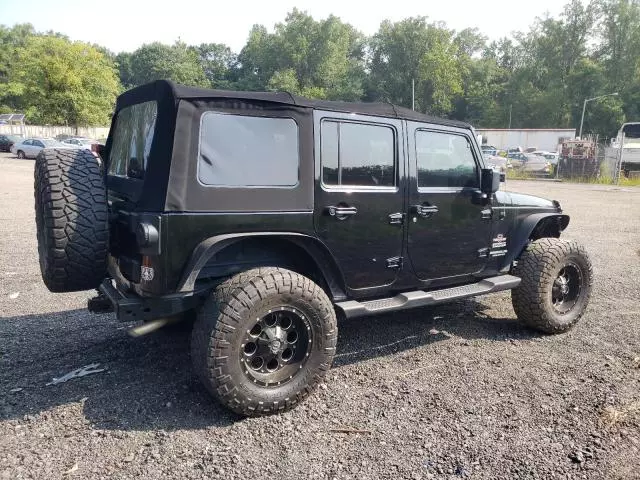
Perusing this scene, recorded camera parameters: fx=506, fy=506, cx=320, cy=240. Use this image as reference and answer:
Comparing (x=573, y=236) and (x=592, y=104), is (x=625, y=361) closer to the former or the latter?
(x=573, y=236)

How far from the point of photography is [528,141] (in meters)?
42.6

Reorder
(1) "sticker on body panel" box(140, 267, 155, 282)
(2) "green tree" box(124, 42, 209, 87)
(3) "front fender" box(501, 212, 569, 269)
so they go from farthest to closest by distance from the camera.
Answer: (2) "green tree" box(124, 42, 209, 87) → (3) "front fender" box(501, 212, 569, 269) → (1) "sticker on body panel" box(140, 267, 155, 282)

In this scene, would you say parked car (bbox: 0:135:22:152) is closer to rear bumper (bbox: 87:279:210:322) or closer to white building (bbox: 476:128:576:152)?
white building (bbox: 476:128:576:152)

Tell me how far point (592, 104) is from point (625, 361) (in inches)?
2565

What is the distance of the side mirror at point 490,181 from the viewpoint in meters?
4.26

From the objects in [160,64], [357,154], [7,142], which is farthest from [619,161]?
[160,64]

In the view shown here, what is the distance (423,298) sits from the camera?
399cm

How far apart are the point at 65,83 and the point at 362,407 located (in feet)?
148

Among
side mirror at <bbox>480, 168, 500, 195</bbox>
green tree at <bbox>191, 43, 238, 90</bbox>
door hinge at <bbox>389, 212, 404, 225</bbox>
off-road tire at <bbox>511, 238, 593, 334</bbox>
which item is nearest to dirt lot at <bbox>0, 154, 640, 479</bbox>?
off-road tire at <bbox>511, 238, 593, 334</bbox>

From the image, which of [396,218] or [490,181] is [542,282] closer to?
[490,181]

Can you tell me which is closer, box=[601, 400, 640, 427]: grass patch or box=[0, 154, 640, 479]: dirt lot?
box=[0, 154, 640, 479]: dirt lot

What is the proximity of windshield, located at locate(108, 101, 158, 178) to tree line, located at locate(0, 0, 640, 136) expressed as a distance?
46.1 metres

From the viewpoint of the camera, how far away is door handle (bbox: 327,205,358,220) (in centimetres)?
352

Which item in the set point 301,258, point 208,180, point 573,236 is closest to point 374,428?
point 301,258
